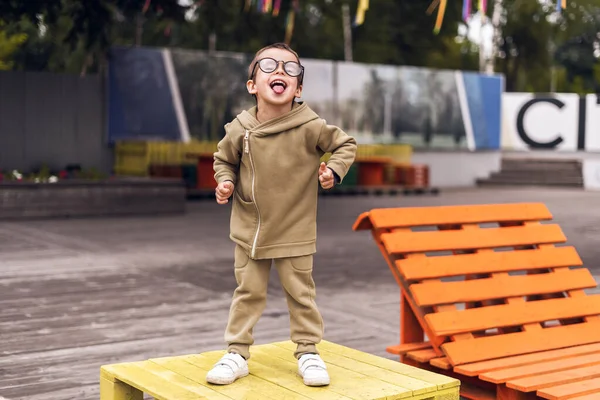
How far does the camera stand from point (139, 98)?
19984mm

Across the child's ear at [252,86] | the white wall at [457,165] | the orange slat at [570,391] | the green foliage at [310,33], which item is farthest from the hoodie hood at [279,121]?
the white wall at [457,165]

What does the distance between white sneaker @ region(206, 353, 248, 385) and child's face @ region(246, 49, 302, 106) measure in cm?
106

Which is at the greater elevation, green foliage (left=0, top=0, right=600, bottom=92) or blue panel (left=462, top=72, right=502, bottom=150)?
green foliage (left=0, top=0, right=600, bottom=92)

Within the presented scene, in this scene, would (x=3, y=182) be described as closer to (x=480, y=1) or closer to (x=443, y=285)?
(x=480, y=1)

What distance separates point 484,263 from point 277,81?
5.72 ft

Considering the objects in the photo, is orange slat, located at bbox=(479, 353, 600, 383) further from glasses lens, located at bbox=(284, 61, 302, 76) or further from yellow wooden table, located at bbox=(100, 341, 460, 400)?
glasses lens, located at bbox=(284, 61, 302, 76)

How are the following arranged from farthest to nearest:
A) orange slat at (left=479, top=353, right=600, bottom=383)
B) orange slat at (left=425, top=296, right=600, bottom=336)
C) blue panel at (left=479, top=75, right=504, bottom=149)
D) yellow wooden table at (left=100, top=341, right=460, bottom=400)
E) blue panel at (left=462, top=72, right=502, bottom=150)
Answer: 1. blue panel at (left=479, top=75, right=504, bottom=149)
2. blue panel at (left=462, top=72, right=502, bottom=150)
3. orange slat at (left=425, top=296, right=600, bottom=336)
4. orange slat at (left=479, top=353, right=600, bottom=383)
5. yellow wooden table at (left=100, top=341, right=460, bottom=400)

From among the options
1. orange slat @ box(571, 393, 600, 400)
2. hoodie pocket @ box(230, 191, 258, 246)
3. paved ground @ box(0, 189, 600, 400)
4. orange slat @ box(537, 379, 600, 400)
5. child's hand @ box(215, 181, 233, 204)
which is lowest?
paved ground @ box(0, 189, 600, 400)

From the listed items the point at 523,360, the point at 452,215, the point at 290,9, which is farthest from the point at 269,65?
the point at 290,9

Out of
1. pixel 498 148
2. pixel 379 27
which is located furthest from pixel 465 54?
pixel 498 148

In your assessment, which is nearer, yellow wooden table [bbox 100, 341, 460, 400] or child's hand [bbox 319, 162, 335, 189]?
yellow wooden table [bbox 100, 341, 460, 400]

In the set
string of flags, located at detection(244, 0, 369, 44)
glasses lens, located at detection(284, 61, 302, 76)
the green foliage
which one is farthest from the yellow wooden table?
the green foliage

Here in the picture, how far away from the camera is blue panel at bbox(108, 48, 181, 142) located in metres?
19.6

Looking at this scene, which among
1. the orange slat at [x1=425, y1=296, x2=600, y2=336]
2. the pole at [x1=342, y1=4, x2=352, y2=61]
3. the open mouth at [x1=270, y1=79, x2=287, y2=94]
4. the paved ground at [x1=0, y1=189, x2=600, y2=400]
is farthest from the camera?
the pole at [x1=342, y1=4, x2=352, y2=61]
